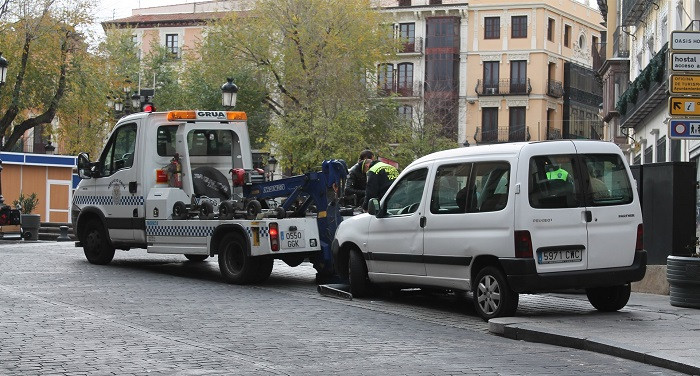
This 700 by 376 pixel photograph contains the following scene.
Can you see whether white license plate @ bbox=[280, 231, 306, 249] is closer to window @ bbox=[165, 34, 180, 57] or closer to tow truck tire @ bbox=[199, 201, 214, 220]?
tow truck tire @ bbox=[199, 201, 214, 220]

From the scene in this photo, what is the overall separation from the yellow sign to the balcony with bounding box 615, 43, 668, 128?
1495 centimetres

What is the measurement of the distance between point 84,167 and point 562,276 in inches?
414

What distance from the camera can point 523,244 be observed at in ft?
41.9

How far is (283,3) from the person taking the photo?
55.5 metres

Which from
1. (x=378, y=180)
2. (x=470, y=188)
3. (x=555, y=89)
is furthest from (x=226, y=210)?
(x=555, y=89)

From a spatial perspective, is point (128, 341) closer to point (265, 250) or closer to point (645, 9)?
point (265, 250)

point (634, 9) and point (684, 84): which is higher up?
point (634, 9)

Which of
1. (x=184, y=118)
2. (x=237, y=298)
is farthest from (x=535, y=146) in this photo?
(x=184, y=118)

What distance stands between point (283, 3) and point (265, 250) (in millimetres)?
39727

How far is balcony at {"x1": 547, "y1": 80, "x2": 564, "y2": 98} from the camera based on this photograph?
80.6 m

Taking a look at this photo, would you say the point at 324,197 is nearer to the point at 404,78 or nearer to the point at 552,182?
the point at 552,182

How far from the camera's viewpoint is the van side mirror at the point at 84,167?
20.7 meters

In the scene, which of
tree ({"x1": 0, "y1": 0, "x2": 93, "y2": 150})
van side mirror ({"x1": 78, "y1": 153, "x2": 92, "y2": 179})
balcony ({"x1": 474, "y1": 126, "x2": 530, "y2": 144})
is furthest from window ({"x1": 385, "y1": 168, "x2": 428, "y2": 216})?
balcony ({"x1": 474, "y1": 126, "x2": 530, "y2": 144})

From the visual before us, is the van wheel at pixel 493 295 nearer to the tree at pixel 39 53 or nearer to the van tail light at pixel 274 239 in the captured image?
the van tail light at pixel 274 239
